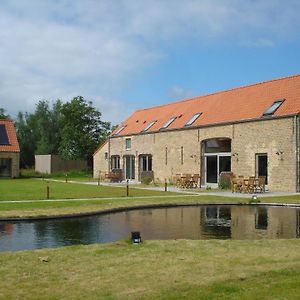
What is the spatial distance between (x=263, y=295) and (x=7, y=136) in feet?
143

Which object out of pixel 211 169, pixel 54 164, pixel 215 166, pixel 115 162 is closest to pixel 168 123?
pixel 211 169

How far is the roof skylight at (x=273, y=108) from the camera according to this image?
90.1 ft

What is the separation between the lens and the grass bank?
628 centimetres

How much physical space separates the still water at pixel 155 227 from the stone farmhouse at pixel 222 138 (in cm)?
925

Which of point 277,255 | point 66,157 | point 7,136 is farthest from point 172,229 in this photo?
point 66,157

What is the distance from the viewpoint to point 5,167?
4516 cm

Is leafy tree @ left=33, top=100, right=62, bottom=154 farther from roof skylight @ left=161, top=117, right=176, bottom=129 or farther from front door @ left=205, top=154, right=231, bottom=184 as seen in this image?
front door @ left=205, top=154, right=231, bottom=184

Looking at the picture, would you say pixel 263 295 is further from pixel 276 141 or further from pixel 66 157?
pixel 66 157

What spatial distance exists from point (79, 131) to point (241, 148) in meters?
32.0

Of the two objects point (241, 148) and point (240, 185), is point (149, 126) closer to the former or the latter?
point (241, 148)

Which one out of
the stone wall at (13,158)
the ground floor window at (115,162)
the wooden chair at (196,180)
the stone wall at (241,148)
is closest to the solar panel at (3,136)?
the stone wall at (13,158)

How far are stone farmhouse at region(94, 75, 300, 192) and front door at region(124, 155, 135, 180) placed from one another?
2cm

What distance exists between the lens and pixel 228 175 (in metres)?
28.6

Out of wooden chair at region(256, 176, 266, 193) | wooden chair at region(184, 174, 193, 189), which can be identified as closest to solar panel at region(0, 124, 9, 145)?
wooden chair at region(184, 174, 193, 189)
